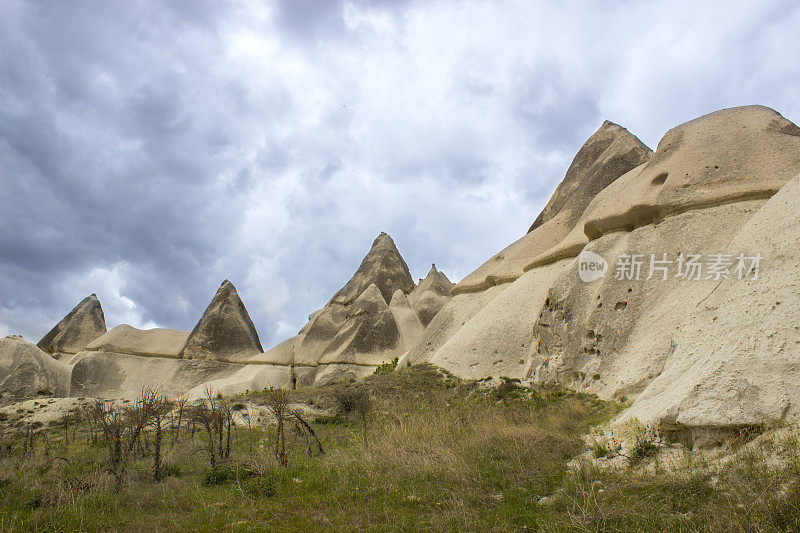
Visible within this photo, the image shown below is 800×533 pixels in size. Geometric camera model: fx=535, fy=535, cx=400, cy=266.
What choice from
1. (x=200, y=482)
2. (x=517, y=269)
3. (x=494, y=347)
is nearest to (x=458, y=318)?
(x=517, y=269)

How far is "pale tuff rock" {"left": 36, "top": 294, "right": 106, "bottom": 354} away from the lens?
96.5ft

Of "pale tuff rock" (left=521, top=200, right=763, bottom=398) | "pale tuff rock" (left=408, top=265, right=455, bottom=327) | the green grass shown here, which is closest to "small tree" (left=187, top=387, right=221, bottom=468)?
the green grass

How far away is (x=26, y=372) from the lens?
21.3 m

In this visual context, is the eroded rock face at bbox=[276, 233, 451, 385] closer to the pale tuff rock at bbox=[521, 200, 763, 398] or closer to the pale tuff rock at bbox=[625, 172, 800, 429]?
the pale tuff rock at bbox=[521, 200, 763, 398]

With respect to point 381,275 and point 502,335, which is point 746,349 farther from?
point 381,275

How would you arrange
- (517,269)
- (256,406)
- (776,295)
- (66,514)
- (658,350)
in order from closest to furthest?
(66,514) < (776,295) < (658,350) < (256,406) < (517,269)

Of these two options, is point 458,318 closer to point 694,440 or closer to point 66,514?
point 694,440

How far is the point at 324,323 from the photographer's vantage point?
89.2 ft

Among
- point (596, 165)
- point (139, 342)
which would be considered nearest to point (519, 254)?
point (596, 165)

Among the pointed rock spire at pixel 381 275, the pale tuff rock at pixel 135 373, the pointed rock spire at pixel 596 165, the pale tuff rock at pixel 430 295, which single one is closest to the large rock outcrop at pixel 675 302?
the pointed rock spire at pixel 596 165

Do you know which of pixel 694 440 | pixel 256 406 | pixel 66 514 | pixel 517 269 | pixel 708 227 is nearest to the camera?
pixel 66 514

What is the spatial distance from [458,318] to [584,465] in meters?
12.6

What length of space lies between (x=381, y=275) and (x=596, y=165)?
48.2ft

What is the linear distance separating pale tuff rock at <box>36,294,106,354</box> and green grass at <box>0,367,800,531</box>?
79.0ft
